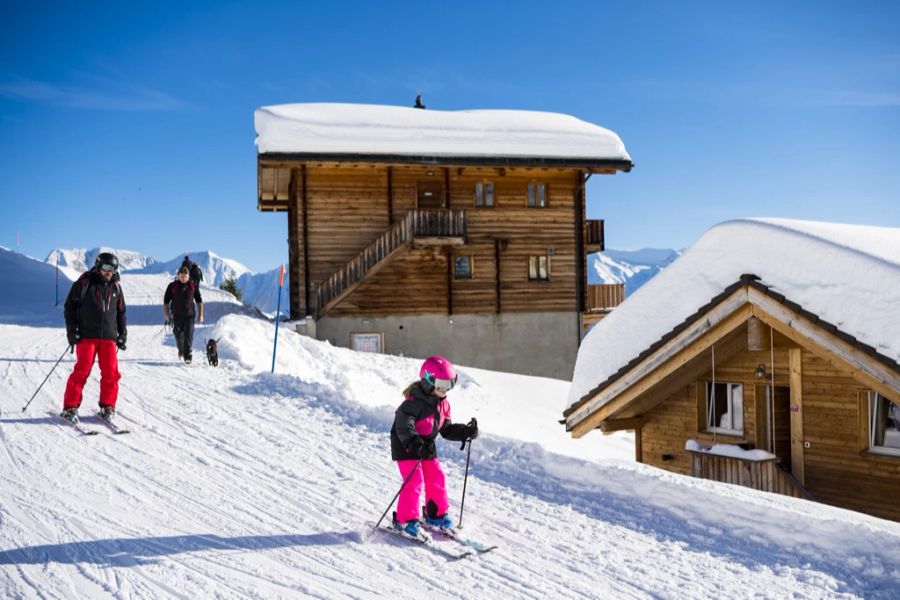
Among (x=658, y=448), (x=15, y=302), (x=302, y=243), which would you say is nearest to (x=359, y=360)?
(x=302, y=243)

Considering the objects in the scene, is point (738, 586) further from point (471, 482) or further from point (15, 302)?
point (15, 302)

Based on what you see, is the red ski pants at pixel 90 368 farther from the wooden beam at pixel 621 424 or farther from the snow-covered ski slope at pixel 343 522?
the wooden beam at pixel 621 424

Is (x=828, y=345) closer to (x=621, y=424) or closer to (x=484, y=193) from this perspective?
(x=621, y=424)

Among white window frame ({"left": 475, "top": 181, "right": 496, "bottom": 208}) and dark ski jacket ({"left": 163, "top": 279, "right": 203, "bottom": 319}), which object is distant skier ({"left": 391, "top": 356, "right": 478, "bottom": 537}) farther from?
white window frame ({"left": 475, "top": 181, "right": 496, "bottom": 208})

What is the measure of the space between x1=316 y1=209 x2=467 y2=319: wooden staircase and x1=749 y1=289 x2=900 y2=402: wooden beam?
14953 millimetres

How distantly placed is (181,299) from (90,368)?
17.2 ft

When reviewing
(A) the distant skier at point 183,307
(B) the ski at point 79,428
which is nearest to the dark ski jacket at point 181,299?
(A) the distant skier at point 183,307

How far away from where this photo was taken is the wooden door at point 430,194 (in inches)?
1021

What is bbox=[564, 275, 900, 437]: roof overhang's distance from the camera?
8.87 meters

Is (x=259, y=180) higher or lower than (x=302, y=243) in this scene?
higher

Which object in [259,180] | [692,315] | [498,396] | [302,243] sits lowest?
[498,396]

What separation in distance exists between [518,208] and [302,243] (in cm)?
792

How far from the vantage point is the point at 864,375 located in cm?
885

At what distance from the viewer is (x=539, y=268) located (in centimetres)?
2722
